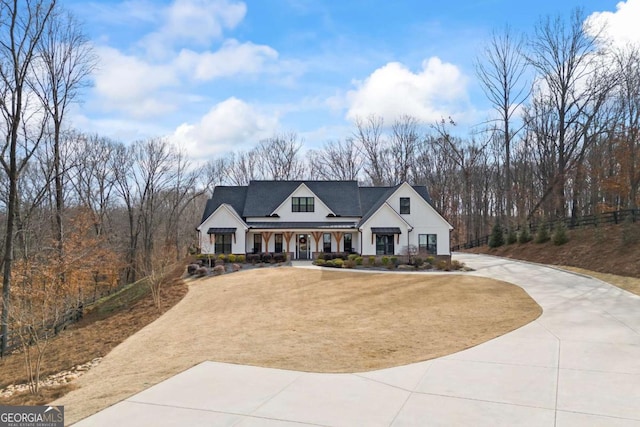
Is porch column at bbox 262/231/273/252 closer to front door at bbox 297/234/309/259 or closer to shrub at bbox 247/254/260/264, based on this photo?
shrub at bbox 247/254/260/264

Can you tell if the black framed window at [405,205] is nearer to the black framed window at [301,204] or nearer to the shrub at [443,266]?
the shrub at [443,266]

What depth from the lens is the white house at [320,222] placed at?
29000 millimetres

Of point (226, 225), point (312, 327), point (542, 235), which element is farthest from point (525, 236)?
point (312, 327)

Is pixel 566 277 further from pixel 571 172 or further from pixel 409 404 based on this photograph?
pixel 571 172

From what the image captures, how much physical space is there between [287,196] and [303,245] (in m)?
4.25

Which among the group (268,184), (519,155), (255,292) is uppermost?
(519,155)

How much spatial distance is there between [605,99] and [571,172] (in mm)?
6510

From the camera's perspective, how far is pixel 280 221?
31.4 metres

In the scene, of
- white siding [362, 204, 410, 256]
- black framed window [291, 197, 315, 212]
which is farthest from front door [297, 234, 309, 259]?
white siding [362, 204, 410, 256]

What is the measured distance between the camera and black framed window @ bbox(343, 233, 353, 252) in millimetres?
30625

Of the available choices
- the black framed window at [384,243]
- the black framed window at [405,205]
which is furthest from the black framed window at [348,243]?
the black framed window at [405,205]

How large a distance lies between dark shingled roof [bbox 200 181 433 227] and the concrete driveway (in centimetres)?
2333

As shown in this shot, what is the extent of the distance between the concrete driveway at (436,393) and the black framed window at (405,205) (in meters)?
20.9

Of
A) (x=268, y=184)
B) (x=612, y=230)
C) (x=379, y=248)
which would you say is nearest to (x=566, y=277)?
(x=612, y=230)
